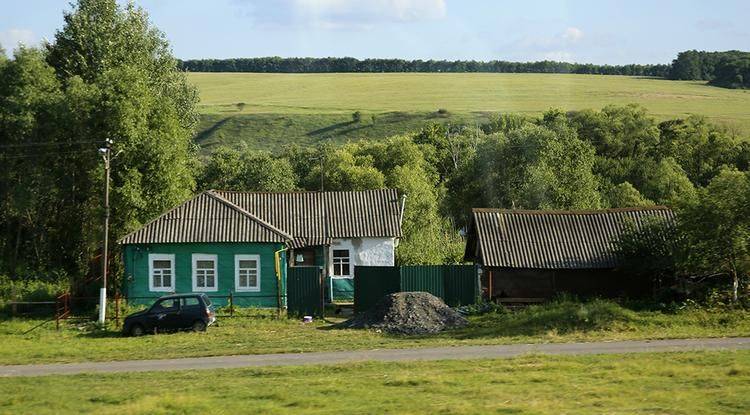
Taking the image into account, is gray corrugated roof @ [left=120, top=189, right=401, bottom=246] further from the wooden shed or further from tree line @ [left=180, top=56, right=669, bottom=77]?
tree line @ [left=180, top=56, right=669, bottom=77]

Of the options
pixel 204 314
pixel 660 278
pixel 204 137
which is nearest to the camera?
pixel 204 314

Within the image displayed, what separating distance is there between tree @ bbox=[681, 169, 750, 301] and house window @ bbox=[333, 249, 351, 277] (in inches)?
572

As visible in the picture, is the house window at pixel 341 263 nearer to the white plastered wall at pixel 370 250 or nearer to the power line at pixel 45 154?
the white plastered wall at pixel 370 250

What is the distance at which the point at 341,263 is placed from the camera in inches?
1529

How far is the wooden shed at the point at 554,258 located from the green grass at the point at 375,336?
3029 mm

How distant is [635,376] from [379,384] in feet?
16.5

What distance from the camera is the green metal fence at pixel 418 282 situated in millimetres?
33125

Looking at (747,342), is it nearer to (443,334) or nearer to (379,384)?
(443,334)

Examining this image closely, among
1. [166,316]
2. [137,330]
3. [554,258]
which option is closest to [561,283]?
[554,258]

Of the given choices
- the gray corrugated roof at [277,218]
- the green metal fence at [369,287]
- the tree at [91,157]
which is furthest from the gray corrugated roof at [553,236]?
the tree at [91,157]

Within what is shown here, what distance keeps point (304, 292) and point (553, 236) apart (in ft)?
31.0

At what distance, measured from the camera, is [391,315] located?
2878 centimetres

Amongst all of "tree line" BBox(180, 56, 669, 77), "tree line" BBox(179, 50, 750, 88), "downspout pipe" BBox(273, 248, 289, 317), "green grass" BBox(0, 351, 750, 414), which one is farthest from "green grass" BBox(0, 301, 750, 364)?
"tree line" BBox(180, 56, 669, 77)

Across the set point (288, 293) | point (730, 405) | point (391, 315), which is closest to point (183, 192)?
point (288, 293)
